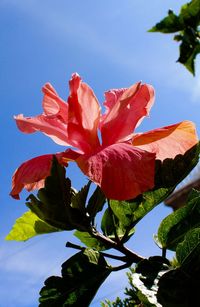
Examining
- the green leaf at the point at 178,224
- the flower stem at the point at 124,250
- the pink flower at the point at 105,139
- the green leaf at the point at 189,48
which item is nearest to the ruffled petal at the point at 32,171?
the pink flower at the point at 105,139

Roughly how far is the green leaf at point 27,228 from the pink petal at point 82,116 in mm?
197

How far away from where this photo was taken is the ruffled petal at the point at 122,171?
0.54 metres

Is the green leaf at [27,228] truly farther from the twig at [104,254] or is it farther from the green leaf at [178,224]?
the green leaf at [178,224]

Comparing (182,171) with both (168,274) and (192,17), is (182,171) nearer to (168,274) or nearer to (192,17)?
(168,274)

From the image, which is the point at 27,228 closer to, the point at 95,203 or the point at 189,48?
the point at 95,203

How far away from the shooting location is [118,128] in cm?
68

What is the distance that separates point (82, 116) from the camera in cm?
69

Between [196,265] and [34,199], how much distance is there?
0.86 ft

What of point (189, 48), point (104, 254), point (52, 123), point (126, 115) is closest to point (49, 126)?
point (52, 123)

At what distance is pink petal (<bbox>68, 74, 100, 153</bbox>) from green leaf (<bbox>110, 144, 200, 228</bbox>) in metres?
0.12

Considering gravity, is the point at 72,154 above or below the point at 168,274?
above

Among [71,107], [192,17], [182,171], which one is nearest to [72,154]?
[71,107]

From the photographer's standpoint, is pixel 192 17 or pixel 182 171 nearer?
pixel 182 171

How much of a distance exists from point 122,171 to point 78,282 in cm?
24
